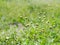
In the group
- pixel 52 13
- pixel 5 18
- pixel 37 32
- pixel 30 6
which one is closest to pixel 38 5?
pixel 30 6

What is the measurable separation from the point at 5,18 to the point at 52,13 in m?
1.20

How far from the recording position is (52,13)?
5.73m

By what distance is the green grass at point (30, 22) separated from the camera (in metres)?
4.41

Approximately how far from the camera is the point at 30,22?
5.22 meters

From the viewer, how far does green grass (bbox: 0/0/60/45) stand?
4.41 m

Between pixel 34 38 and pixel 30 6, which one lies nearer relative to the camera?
pixel 34 38

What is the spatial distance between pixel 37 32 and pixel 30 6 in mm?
1662

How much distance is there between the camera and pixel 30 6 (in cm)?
616

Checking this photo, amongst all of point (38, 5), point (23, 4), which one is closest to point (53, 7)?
point (38, 5)

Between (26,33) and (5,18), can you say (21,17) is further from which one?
(26,33)

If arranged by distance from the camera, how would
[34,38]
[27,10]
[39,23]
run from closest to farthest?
[34,38] < [39,23] < [27,10]

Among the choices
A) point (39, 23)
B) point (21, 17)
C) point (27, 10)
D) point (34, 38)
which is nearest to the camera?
point (34, 38)

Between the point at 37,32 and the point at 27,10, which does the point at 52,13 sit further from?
the point at 37,32

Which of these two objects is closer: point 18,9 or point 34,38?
point 34,38
